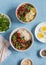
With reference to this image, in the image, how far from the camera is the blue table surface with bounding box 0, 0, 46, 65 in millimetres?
1849

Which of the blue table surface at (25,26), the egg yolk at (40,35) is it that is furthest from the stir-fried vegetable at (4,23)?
the egg yolk at (40,35)

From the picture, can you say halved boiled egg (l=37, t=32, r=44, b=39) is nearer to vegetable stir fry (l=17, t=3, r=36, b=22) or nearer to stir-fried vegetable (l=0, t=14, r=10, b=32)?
vegetable stir fry (l=17, t=3, r=36, b=22)

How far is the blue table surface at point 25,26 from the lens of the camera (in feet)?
6.07

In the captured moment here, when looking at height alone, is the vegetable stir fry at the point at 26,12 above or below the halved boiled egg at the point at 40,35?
above

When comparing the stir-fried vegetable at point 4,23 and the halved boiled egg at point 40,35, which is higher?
the stir-fried vegetable at point 4,23

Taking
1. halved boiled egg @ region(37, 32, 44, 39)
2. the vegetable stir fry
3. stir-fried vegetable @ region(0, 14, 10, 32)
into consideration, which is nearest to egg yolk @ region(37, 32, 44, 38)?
halved boiled egg @ region(37, 32, 44, 39)

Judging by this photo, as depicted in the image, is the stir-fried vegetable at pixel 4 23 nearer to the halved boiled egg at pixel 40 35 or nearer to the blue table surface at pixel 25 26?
the blue table surface at pixel 25 26

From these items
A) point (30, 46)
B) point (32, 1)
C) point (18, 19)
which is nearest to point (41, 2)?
point (32, 1)

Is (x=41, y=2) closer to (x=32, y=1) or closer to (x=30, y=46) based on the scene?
(x=32, y=1)

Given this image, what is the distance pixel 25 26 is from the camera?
190cm

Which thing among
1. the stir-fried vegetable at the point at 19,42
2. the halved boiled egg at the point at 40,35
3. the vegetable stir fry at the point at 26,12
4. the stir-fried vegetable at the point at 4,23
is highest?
the vegetable stir fry at the point at 26,12

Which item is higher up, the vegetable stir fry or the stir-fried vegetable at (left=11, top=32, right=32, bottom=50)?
the vegetable stir fry

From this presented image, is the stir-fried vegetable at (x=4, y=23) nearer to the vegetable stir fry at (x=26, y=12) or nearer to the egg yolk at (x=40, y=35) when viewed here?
the vegetable stir fry at (x=26, y=12)

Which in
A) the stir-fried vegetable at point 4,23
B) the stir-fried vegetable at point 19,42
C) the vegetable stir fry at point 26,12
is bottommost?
the stir-fried vegetable at point 19,42
